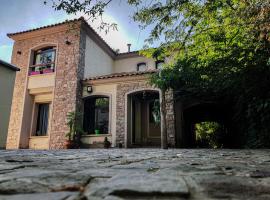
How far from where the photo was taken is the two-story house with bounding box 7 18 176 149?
1100 centimetres

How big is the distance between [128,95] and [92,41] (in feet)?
13.9

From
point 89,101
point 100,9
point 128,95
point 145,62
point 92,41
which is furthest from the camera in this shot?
point 145,62

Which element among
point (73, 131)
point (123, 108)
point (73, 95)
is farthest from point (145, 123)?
point (73, 95)

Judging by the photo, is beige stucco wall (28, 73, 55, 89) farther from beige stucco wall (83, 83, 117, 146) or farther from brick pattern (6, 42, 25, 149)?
beige stucco wall (83, 83, 117, 146)

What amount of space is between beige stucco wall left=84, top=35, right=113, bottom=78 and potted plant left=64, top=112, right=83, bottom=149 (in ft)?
8.16

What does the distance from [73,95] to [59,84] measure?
3.67ft

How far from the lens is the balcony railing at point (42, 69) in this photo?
41.4ft

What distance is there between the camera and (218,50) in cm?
733

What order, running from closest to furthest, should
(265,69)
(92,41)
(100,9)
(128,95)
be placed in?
1. (100,9)
2. (265,69)
3. (128,95)
4. (92,41)

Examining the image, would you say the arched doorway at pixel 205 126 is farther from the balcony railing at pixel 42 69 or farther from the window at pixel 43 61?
the window at pixel 43 61

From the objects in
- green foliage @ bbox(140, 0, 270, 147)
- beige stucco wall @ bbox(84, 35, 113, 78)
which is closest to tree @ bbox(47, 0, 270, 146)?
green foliage @ bbox(140, 0, 270, 147)

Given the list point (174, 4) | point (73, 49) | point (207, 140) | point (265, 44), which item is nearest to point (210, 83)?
point (265, 44)

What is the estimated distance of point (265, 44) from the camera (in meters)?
5.86

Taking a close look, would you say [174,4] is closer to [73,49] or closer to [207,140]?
[73,49]
